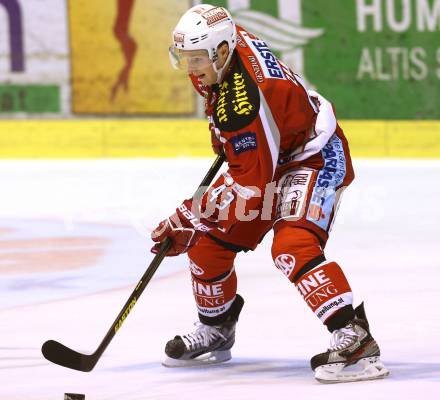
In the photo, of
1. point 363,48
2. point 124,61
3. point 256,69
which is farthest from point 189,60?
point 363,48

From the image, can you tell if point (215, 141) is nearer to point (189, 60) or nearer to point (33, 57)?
point (189, 60)

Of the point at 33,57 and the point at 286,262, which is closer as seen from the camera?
the point at 286,262

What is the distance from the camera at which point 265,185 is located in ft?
11.0

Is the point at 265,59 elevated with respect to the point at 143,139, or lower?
elevated

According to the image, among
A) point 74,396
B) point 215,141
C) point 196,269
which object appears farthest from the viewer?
point 196,269

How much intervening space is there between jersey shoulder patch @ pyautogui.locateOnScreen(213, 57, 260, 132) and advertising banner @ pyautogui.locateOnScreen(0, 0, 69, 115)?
23.1 ft

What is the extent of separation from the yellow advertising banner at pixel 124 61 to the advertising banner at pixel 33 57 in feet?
0.35

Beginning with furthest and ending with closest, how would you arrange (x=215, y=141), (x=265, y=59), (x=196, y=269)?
1. (x=196, y=269)
2. (x=215, y=141)
3. (x=265, y=59)

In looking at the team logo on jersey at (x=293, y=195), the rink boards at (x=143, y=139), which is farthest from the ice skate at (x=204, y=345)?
the rink boards at (x=143, y=139)

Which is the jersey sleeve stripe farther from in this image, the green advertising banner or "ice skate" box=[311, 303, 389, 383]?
the green advertising banner

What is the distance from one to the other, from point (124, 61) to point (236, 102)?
7.25 meters

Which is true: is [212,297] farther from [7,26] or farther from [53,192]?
[7,26]

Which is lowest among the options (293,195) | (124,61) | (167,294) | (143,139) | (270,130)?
(143,139)

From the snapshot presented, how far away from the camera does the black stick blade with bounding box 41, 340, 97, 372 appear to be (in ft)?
11.0
